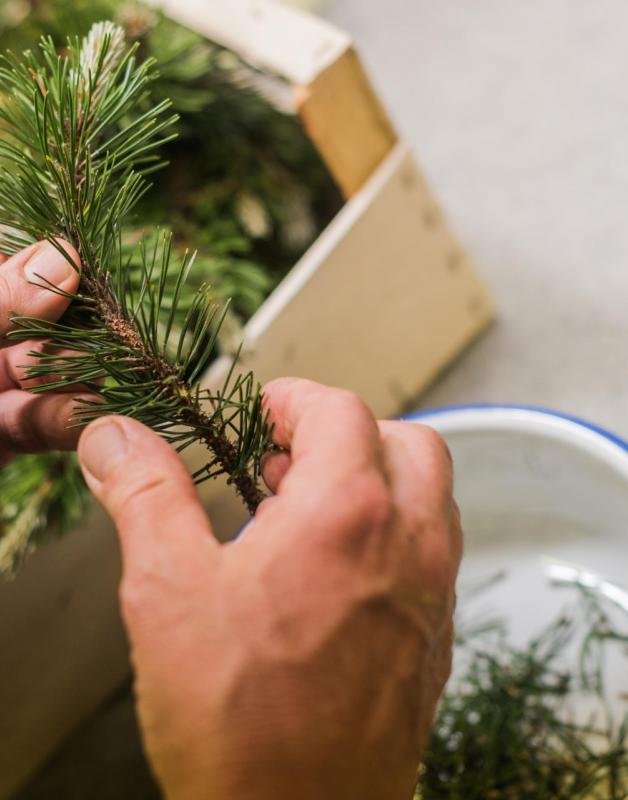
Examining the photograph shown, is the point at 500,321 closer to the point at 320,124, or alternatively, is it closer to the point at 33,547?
the point at 320,124

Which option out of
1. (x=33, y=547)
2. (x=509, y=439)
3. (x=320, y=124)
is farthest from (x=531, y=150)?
(x=33, y=547)

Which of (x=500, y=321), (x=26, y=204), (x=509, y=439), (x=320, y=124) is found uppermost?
(x=26, y=204)

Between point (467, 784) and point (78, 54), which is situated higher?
point (78, 54)

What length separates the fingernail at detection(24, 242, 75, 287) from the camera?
30 cm

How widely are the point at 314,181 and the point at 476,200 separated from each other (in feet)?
0.83

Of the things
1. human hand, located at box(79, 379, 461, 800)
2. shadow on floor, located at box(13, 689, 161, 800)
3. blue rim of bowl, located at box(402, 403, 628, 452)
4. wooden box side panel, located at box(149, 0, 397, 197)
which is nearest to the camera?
human hand, located at box(79, 379, 461, 800)

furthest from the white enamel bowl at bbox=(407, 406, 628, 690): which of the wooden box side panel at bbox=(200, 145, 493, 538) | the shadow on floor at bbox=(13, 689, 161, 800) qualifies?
the shadow on floor at bbox=(13, 689, 161, 800)

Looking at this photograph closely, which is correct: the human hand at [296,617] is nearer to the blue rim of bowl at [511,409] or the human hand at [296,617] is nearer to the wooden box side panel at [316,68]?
the blue rim of bowl at [511,409]

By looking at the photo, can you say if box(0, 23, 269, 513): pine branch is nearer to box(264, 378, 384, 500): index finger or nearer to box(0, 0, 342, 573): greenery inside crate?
box(264, 378, 384, 500): index finger

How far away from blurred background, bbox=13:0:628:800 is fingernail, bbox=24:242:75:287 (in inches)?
21.9

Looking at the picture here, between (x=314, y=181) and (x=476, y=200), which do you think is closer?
(x=314, y=181)

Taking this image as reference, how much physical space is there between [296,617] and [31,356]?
6.0 inches

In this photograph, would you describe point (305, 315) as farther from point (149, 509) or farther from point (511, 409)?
point (149, 509)

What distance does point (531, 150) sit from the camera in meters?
0.91
